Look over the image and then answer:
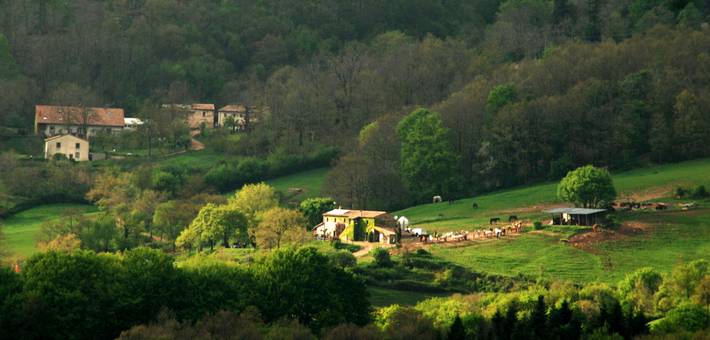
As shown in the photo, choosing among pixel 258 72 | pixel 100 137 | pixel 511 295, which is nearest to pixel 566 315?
pixel 511 295

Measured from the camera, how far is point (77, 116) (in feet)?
372

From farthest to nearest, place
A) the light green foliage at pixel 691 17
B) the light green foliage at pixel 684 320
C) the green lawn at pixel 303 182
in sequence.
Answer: the light green foliage at pixel 691 17 < the green lawn at pixel 303 182 < the light green foliage at pixel 684 320

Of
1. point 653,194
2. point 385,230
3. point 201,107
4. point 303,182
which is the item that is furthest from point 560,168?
point 201,107

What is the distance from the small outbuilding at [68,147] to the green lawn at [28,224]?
14067 millimetres

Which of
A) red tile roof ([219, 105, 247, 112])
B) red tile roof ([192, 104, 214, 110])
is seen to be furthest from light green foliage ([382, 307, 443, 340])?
red tile roof ([192, 104, 214, 110])

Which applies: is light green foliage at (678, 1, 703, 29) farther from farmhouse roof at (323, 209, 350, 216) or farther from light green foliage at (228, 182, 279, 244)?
light green foliage at (228, 182, 279, 244)

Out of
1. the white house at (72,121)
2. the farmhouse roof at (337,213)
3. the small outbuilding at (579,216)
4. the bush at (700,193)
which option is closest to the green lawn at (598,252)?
the small outbuilding at (579,216)

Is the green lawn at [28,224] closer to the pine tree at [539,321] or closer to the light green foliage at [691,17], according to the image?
the pine tree at [539,321]

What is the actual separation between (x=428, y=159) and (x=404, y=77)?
30.2m

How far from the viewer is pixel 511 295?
51.6 meters

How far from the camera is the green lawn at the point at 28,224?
73287 mm

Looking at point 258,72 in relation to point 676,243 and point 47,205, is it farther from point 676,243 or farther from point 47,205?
point 676,243

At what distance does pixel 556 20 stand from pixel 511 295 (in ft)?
292

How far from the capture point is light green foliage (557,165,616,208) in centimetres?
6981
